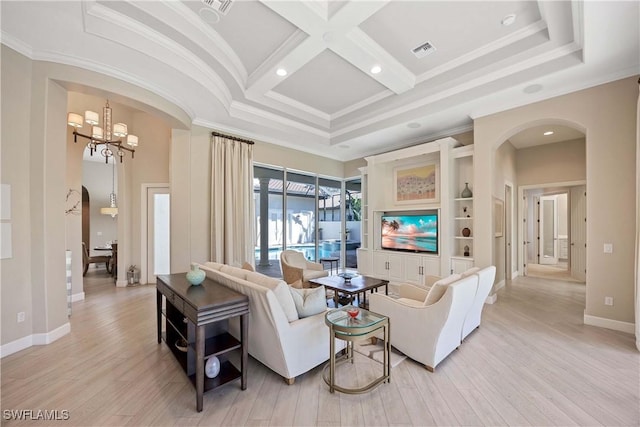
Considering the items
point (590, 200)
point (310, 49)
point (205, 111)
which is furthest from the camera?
point (205, 111)

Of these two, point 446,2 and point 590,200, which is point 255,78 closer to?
point 446,2

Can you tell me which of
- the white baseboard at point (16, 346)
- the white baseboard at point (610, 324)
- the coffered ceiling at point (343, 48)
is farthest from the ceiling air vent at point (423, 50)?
the white baseboard at point (16, 346)

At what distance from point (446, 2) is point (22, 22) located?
13.4 feet

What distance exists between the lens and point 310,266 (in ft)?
17.5

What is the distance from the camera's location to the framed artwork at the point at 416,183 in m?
5.67

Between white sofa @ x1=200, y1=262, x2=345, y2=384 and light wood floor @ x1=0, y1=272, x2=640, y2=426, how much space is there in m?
0.15

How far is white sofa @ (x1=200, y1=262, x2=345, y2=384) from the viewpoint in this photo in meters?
2.18

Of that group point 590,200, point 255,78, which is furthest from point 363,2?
point 590,200

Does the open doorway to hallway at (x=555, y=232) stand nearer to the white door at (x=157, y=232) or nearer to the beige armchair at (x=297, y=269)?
the beige armchair at (x=297, y=269)

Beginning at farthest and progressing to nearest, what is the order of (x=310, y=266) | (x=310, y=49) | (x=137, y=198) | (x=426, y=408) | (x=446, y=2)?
(x=137, y=198) < (x=310, y=266) < (x=310, y=49) < (x=446, y=2) < (x=426, y=408)

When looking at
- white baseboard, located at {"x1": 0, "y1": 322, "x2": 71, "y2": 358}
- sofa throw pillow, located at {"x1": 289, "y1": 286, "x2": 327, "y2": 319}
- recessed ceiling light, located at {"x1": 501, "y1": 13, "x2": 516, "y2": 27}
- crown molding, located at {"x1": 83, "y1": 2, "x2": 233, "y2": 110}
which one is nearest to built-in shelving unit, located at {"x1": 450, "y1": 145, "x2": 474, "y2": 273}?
recessed ceiling light, located at {"x1": 501, "y1": 13, "x2": 516, "y2": 27}

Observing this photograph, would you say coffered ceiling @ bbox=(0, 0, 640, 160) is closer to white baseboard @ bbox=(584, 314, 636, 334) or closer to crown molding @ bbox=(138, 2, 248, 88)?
crown molding @ bbox=(138, 2, 248, 88)

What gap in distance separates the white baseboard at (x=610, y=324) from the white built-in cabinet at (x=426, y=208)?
157cm

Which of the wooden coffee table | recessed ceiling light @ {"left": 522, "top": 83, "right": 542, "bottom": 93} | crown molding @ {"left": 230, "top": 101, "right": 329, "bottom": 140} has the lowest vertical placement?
the wooden coffee table
